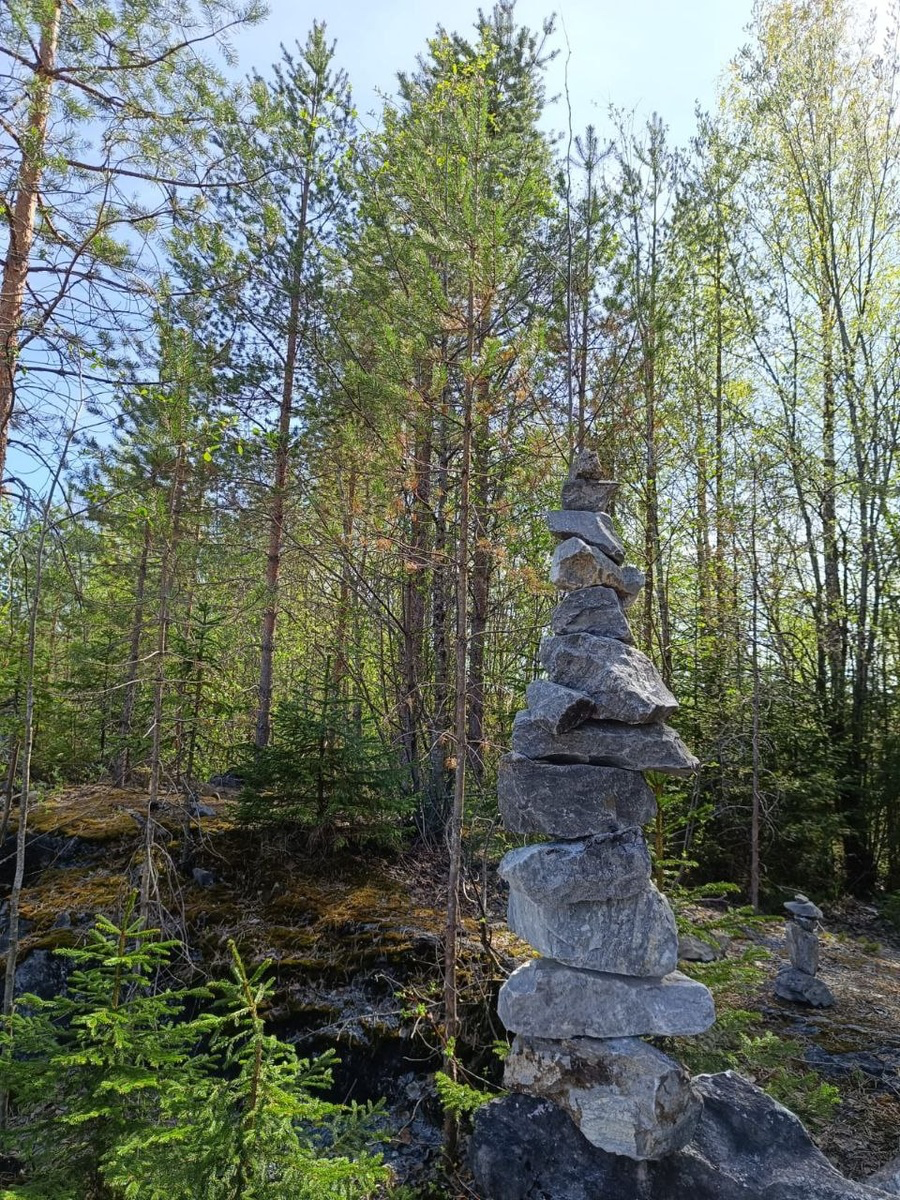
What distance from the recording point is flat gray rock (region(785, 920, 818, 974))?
4914mm

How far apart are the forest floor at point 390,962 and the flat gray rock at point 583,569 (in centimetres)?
177

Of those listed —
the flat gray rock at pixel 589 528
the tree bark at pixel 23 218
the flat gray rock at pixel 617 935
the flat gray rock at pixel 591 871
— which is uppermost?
the tree bark at pixel 23 218

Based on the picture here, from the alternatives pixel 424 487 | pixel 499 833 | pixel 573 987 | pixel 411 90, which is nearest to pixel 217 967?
pixel 499 833

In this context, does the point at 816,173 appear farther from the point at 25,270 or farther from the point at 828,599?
the point at 25,270

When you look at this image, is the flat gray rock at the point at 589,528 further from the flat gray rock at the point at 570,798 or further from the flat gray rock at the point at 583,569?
the flat gray rock at the point at 570,798

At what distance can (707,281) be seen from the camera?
34.6 ft

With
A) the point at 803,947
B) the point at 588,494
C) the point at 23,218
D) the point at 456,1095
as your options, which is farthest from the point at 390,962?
the point at 23,218

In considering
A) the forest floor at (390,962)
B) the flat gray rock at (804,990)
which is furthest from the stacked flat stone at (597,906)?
the flat gray rock at (804,990)

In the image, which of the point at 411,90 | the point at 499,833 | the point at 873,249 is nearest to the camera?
the point at 499,833

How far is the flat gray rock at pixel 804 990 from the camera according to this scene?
4.92 metres

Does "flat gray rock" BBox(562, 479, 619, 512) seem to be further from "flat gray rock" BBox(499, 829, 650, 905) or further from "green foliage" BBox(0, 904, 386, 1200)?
"green foliage" BBox(0, 904, 386, 1200)

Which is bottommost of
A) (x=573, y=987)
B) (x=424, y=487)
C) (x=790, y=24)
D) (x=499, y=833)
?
(x=573, y=987)

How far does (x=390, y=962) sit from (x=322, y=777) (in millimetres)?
1490

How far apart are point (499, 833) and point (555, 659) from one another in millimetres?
2061
